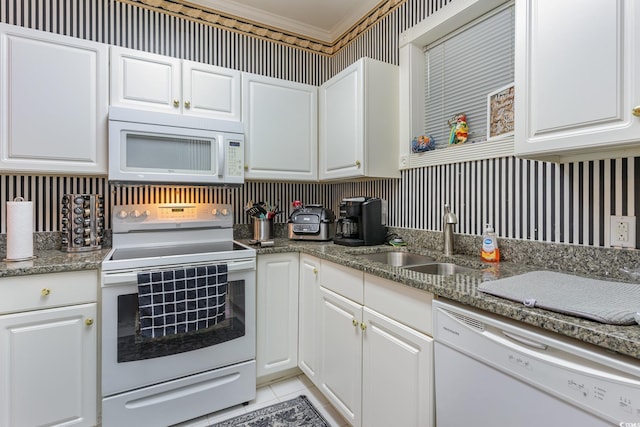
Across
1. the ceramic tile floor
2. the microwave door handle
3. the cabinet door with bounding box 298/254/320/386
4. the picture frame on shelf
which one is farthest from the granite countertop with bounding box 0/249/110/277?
the picture frame on shelf

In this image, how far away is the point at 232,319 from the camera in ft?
6.11

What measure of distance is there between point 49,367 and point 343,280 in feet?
4.73

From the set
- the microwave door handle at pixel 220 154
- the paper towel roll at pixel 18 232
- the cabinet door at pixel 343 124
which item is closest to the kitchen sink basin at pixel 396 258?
the cabinet door at pixel 343 124

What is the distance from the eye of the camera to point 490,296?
932mm

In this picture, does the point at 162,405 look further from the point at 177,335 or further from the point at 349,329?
the point at 349,329

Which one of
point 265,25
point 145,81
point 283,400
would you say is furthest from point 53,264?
point 265,25

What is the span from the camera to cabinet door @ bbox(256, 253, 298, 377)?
1.97m

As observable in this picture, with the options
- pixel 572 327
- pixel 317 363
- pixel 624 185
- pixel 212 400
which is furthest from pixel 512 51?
pixel 212 400

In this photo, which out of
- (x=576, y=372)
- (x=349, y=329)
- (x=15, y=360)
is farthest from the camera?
(x=349, y=329)

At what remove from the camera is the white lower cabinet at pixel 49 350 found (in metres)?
1.40

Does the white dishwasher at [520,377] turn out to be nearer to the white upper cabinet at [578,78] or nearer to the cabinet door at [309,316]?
the white upper cabinet at [578,78]

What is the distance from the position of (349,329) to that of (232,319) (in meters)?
0.73

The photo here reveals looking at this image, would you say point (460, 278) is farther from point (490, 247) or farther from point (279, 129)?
point (279, 129)

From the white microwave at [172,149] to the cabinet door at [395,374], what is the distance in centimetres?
132
